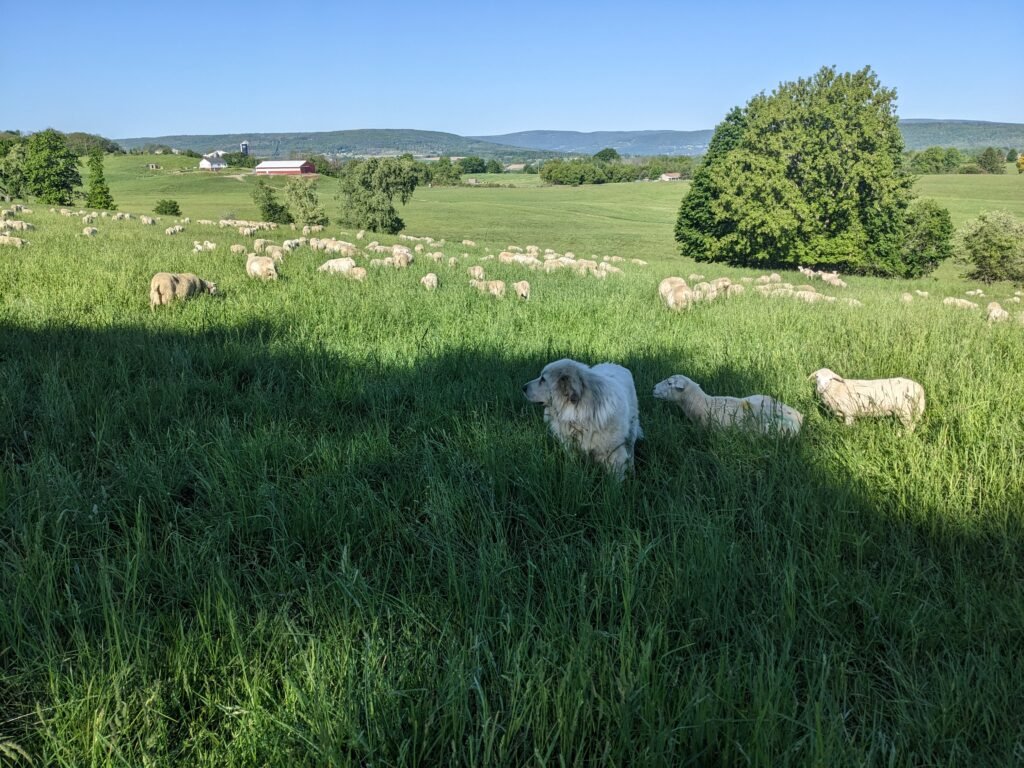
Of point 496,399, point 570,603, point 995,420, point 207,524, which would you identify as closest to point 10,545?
point 207,524

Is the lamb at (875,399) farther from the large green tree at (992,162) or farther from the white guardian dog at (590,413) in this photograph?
the large green tree at (992,162)

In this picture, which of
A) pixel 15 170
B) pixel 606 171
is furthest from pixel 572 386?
pixel 606 171

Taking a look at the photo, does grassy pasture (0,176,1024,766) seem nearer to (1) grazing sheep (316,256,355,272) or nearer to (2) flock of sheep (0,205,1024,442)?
(2) flock of sheep (0,205,1024,442)

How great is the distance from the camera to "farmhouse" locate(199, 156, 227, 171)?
346ft

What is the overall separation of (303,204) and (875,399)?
197 feet

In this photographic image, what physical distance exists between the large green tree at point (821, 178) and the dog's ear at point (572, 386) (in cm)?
3465

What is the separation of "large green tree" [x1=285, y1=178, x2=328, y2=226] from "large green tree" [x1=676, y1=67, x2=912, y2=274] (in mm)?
36888

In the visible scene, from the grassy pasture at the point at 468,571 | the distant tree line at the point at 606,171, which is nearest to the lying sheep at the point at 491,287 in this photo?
the grassy pasture at the point at 468,571

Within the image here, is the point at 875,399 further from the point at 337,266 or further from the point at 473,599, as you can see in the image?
the point at 337,266

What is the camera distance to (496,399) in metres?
4.43

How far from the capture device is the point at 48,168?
179ft

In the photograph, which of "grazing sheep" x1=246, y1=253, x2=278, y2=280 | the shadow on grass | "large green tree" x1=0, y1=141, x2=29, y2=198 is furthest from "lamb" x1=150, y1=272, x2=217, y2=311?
"large green tree" x1=0, y1=141, x2=29, y2=198

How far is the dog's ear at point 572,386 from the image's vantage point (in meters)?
3.51

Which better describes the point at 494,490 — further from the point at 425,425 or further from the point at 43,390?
the point at 43,390
